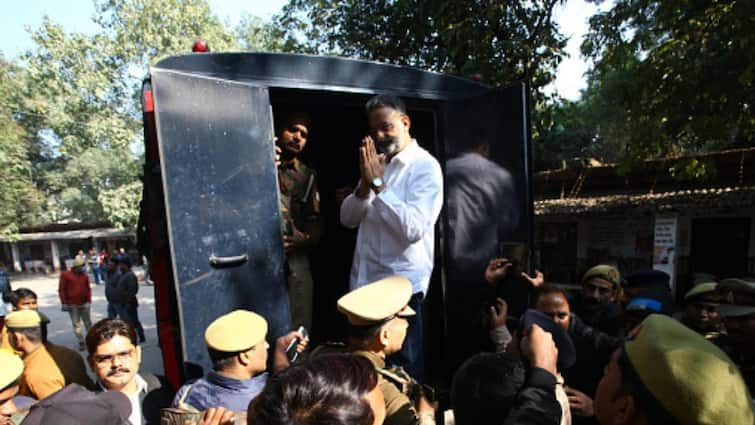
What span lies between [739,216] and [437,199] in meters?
8.57

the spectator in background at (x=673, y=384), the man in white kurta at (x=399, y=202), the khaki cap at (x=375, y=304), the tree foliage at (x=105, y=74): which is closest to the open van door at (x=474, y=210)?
the man in white kurta at (x=399, y=202)

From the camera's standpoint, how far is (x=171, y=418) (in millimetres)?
1749

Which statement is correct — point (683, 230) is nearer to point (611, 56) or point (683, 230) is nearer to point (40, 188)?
point (611, 56)

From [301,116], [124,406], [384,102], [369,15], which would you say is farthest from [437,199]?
[369,15]

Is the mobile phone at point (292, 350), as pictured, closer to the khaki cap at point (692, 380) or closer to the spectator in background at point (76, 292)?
the khaki cap at point (692, 380)

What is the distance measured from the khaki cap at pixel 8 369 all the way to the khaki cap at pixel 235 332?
2.94 feet

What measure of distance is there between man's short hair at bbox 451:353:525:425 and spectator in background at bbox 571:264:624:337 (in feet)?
6.36

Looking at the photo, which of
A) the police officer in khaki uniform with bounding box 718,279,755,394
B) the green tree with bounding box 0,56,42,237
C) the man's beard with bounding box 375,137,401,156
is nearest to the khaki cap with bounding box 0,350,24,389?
the man's beard with bounding box 375,137,401,156

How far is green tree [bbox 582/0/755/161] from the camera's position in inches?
183

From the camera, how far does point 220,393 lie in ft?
6.09

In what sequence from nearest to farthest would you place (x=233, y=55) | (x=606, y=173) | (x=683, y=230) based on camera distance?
(x=233, y=55) < (x=683, y=230) < (x=606, y=173)

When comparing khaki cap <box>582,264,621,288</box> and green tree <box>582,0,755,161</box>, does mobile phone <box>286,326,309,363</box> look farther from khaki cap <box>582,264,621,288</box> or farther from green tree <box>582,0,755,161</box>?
green tree <box>582,0,755,161</box>

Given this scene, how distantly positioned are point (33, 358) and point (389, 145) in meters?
2.79

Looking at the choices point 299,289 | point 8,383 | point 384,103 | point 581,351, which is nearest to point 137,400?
point 8,383
